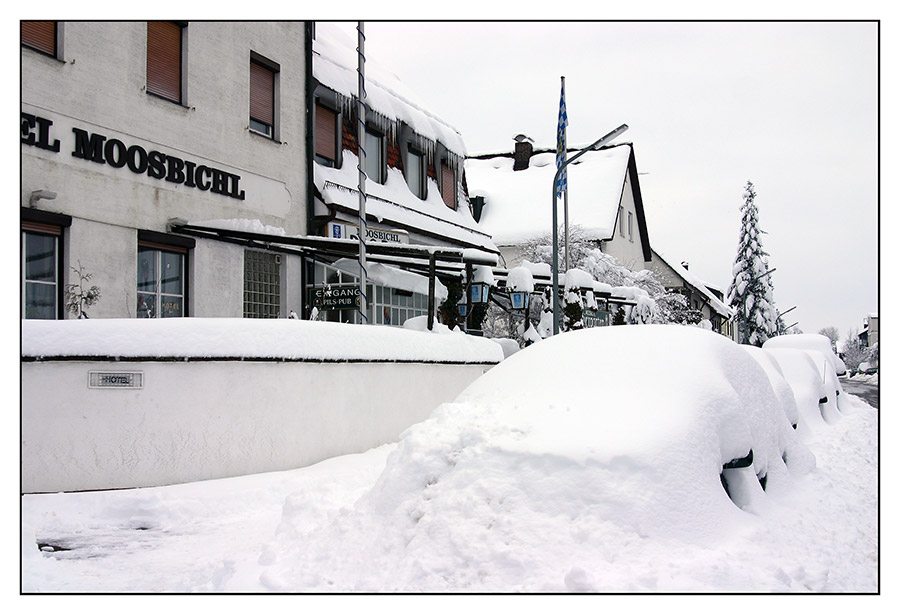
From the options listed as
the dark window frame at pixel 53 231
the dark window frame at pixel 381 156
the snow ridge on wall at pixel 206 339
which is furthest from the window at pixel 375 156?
the dark window frame at pixel 53 231

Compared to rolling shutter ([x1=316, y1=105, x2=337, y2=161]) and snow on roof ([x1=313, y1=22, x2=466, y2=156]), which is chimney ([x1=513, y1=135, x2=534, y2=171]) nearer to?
snow on roof ([x1=313, y1=22, x2=466, y2=156])

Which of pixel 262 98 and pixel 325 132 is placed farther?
pixel 325 132

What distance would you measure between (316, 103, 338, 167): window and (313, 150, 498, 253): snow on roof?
12.0 inches

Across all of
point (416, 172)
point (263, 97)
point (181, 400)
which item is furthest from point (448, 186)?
point (181, 400)

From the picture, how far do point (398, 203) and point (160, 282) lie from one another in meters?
7.53

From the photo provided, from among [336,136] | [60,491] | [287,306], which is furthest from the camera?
[336,136]

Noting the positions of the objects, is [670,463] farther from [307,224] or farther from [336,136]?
[336,136]

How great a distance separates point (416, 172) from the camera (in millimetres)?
21141

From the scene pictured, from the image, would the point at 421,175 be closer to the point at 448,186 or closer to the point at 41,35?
the point at 448,186

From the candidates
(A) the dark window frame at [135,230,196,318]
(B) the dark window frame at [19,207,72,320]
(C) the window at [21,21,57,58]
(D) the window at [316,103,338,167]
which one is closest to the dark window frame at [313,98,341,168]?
(D) the window at [316,103,338,167]

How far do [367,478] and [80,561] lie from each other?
116 inches

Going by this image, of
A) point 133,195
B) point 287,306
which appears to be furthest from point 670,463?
point 287,306

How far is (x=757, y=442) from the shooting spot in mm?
6008

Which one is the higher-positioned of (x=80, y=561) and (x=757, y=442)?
(x=757, y=442)
